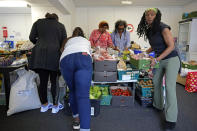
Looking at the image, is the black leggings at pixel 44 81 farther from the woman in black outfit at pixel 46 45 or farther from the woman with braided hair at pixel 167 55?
the woman with braided hair at pixel 167 55

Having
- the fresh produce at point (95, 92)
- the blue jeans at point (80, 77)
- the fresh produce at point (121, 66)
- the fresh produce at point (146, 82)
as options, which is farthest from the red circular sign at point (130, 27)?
the blue jeans at point (80, 77)

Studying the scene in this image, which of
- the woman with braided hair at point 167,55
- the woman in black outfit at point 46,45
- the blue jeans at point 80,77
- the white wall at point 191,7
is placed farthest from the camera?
the white wall at point 191,7

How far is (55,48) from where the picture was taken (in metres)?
2.19

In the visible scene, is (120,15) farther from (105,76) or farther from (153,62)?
(153,62)

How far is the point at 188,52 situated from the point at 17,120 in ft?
17.3

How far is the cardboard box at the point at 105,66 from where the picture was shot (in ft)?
7.77

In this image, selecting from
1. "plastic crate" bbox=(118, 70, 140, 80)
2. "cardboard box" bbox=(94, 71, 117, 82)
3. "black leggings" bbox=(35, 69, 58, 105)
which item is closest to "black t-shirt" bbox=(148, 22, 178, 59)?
"plastic crate" bbox=(118, 70, 140, 80)

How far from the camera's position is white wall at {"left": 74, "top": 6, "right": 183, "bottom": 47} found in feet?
20.6

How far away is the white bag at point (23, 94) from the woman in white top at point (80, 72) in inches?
36.7

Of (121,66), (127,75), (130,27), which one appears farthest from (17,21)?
(127,75)

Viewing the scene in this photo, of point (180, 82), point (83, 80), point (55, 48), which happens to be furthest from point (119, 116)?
point (180, 82)

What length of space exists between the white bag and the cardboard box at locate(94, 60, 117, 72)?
1041mm

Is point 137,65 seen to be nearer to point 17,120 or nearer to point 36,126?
point 36,126

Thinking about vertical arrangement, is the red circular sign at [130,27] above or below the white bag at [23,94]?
above
